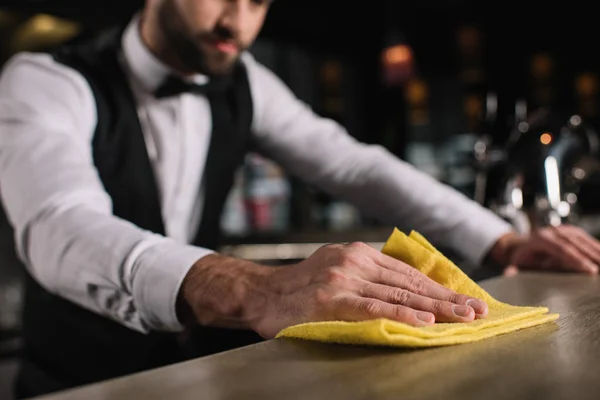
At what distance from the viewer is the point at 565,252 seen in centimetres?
124

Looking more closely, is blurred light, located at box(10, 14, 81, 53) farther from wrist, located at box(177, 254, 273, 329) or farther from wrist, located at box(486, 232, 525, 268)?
wrist, located at box(177, 254, 273, 329)

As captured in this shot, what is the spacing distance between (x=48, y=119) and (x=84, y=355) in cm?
51

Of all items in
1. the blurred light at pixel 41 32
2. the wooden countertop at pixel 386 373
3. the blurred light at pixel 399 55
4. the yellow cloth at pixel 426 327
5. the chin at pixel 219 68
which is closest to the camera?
the wooden countertop at pixel 386 373

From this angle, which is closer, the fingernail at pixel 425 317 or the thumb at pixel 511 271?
the fingernail at pixel 425 317

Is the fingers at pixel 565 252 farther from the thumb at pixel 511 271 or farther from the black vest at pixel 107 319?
the black vest at pixel 107 319

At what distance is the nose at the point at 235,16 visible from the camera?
4.78 feet

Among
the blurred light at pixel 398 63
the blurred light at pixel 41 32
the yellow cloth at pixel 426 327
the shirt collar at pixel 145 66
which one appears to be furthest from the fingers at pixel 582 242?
the blurred light at pixel 398 63

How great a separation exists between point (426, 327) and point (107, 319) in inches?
37.1

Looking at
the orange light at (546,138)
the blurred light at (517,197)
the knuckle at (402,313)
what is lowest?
the blurred light at (517,197)

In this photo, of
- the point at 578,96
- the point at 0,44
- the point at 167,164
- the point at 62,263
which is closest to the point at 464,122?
the point at 578,96

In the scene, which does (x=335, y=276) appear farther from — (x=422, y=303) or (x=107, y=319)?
(x=107, y=319)

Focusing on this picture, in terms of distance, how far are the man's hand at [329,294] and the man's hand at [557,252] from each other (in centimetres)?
57

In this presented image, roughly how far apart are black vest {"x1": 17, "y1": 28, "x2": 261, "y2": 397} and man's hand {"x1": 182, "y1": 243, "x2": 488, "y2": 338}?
519 mm

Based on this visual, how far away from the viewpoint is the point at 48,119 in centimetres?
121
